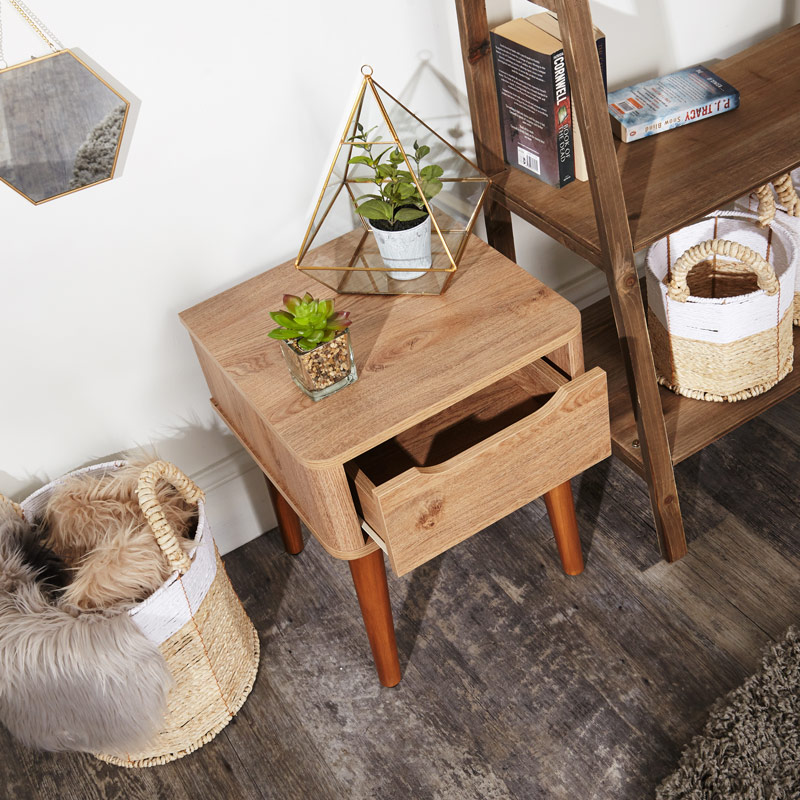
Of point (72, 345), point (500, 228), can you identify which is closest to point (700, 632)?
point (500, 228)

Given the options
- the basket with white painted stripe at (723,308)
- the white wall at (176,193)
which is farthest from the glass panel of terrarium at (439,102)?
the basket with white painted stripe at (723,308)

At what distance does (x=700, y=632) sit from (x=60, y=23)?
128 cm

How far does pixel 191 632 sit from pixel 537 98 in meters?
0.92

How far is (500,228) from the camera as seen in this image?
1542mm

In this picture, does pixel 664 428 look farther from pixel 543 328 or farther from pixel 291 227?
pixel 291 227

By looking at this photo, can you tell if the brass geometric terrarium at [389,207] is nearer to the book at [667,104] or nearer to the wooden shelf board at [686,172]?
the wooden shelf board at [686,172]

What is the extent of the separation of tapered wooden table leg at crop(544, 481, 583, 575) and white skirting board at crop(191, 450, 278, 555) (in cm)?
55

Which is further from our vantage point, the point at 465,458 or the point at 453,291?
the point at 453,291

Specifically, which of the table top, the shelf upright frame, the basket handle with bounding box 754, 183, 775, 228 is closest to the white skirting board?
the table top

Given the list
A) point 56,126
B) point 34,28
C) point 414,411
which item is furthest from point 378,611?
point 34,28

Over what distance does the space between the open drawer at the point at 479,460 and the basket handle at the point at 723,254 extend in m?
0.26

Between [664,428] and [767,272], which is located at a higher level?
[767,272]

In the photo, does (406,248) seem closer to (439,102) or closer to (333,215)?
(333,215)

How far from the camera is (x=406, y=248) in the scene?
4.13 ft
